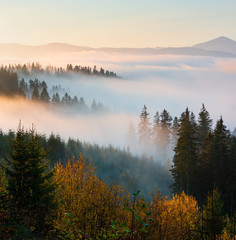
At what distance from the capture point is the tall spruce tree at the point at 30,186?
19422mm

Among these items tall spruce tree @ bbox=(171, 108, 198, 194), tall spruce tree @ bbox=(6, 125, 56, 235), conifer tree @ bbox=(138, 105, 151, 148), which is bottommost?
conifer tree @ bbox=(138, 105, 151, 148)

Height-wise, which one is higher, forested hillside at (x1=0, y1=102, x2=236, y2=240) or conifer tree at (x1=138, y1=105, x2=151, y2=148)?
forested hillside at (x1=0, y1=102, x2=236, y2=240)

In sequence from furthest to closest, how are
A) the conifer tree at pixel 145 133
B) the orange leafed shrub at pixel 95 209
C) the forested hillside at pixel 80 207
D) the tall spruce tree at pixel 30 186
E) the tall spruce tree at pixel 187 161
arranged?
the conifer tree at pixel 145 133 < the tall spruce tree at pixel 187 161 < the tall spruce tree at pixel 30 186 < the orange leafed shrub at pixel 95 209 < the forested hillside at pixel 80 207

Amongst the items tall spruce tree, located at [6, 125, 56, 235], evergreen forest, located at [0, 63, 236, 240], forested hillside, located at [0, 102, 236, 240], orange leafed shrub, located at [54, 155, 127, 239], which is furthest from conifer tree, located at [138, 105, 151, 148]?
orange leafed shrub, located at [54, 155, 127, 239]

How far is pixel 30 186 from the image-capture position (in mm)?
19875

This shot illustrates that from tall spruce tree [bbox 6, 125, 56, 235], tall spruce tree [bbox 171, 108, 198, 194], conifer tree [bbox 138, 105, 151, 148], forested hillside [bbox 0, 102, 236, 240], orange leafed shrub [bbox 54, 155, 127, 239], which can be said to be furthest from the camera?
conifer tree [bbox 138, 105, 151, 148]

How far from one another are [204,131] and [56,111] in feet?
423

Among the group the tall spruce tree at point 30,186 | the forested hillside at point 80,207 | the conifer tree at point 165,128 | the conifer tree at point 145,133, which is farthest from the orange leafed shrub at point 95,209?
the conifer tree at point 145,133

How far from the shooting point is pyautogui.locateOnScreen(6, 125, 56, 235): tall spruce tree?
1942cm

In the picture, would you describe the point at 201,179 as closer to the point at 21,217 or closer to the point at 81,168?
the point at 81,168


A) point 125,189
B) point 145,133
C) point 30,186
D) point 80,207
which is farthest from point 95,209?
point 145,133

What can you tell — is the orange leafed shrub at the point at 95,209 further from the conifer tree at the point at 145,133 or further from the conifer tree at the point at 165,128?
the conifer tree at the point at 145,133

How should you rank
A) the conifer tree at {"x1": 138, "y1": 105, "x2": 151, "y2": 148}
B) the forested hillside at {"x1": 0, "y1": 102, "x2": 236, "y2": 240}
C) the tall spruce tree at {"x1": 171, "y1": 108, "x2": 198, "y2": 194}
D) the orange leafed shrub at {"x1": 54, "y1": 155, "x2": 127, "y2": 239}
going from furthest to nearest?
1. the conifer tree at {"x1": 138, "y1": 105, "x2": 151, "y2": 148}
2. the tall spruce tree at {"x1": 171, "y1": 108, "x2": 198, "y2": 194}
3. the orange leafed shrub at {"x1": 54, "y1": 155, "x2": 127, "y2": 239}
4. the forested hillside at {"x1": 0, "y1": 102, "x2": 236, "y2": 240}

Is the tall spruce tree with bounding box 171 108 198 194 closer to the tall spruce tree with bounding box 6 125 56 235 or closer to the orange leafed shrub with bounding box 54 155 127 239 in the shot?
the orange leafed shrub with bounding box 54 155 127 239
